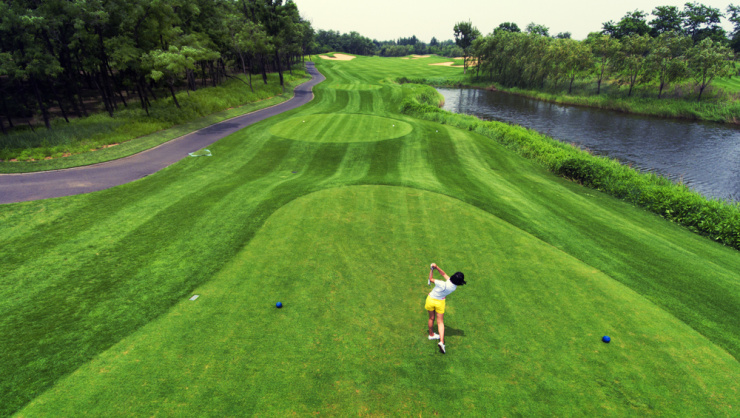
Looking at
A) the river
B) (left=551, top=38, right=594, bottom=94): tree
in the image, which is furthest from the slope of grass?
(left=551, top=38, right=594, bottom=94): tree

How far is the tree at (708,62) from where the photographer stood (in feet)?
159

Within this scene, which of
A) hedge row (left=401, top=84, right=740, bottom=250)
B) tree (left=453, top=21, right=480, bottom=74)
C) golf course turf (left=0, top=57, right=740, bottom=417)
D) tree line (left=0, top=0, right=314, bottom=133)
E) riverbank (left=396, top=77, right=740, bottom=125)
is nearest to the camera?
golf course turf (left=0, top=57, right=740, bottom=417)

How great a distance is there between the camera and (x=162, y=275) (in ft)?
32.2

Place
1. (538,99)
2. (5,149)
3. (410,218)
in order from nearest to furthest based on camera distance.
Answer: (410,218) < (5,149) < (538,99)

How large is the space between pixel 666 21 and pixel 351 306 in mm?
123937

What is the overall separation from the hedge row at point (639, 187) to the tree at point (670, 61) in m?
43.6

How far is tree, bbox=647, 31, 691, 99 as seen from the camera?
51294mm

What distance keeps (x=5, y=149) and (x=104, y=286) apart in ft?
66.4

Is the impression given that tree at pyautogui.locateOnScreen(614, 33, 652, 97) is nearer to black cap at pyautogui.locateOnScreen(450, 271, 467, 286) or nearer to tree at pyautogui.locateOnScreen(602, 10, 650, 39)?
tree at pyautogui.locateOnScreen(602, 10, 650, 39)

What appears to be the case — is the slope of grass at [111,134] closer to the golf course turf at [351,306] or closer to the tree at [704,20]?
the golf course turf at [351,306]

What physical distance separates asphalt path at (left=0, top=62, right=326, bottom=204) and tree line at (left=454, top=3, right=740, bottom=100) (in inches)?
2875

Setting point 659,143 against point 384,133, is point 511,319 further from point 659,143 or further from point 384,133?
point 659,143

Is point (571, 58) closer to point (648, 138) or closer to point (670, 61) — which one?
point (670, 61)

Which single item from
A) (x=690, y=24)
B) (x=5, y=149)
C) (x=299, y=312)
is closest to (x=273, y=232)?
(x=299, y=312)
